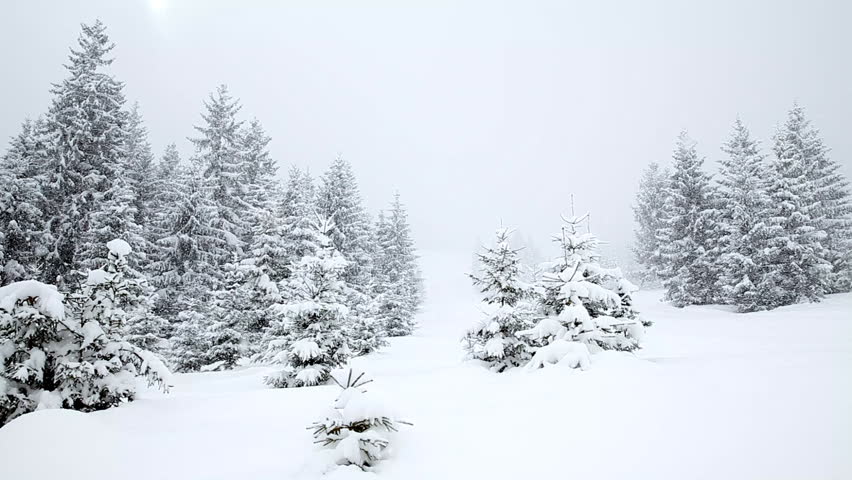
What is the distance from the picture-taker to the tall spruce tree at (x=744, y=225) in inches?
883

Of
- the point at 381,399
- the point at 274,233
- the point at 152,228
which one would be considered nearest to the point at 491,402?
the point at 381,399

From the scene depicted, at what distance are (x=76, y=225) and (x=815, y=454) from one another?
1056 inches

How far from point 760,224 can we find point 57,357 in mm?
29370

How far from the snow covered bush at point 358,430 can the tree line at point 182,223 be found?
20.8 feet

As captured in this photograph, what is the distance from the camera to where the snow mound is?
17.8 ft

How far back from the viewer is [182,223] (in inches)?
899

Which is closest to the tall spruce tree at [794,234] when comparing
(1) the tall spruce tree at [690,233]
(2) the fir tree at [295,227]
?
(1) the tall spruce tree at [690,233]

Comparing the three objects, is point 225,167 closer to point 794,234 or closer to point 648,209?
point 794,234

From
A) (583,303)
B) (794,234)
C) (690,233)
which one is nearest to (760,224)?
(794,234)

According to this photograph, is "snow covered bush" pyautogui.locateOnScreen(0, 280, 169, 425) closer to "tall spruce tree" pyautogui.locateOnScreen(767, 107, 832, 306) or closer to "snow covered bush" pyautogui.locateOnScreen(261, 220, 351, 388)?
"snow covered bush" pyautogui.locateOnScreen(261, 220, 351, 388)

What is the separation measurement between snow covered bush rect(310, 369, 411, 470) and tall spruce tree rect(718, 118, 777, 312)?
25.3 metres

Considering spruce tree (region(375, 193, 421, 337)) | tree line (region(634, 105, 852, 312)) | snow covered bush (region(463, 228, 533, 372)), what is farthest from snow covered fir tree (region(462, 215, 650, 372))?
spruce tree (region(375, 193, 421, 337))

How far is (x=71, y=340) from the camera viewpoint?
5.97m

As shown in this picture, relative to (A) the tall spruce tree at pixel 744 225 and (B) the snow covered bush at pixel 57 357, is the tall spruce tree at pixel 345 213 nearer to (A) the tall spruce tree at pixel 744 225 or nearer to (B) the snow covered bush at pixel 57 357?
(B) the snow covered bush at pixel 57 357
